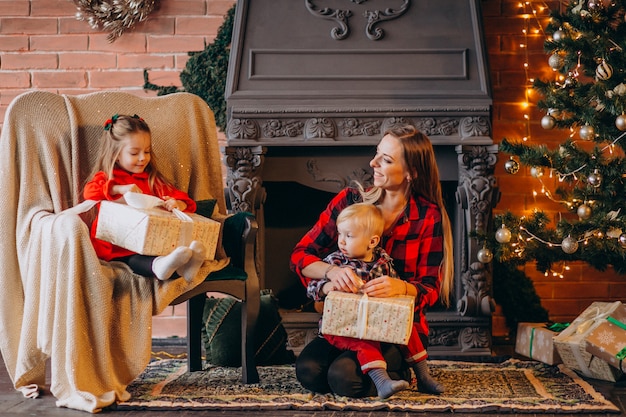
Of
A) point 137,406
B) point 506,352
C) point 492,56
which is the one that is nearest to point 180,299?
point 137,406

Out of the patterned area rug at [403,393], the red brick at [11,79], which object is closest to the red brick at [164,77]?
the red brick at [11,79]

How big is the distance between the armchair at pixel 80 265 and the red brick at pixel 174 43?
90 cm

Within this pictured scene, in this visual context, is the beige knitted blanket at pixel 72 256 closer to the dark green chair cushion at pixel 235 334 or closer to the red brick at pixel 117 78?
the dark green chair cushion at pixel 235 334

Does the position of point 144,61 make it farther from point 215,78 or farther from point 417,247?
point 417,247

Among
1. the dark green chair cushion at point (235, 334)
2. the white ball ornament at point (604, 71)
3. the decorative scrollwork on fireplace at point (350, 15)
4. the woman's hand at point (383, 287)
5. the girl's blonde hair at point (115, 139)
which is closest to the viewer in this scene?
the woman's hand at point (383, 287)

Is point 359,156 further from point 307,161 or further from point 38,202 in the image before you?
point 38,202

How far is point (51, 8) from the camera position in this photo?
13.8 ft

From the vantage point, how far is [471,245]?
11.8 ft

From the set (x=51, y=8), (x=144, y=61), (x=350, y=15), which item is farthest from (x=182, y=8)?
(x=350, y=15)

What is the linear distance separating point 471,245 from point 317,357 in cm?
114

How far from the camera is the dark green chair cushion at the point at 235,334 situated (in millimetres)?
3283

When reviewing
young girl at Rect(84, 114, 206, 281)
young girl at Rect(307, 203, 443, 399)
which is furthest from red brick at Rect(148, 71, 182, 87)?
young girl at Rect(307, 203, 443, 399)

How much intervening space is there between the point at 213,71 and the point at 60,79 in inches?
Answer: 31.3

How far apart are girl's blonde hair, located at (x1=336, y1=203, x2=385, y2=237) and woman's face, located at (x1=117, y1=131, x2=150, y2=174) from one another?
0.76m
